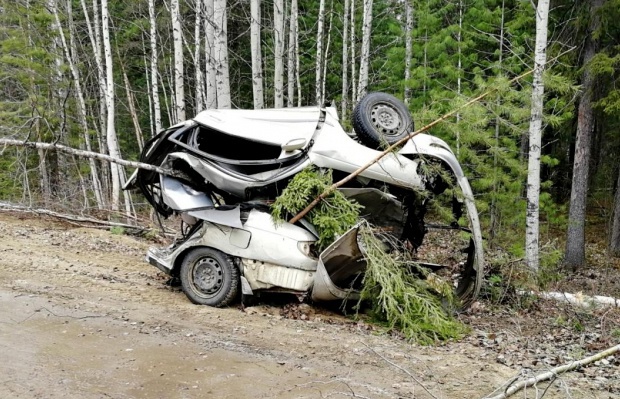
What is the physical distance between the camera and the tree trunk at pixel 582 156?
13352 mm

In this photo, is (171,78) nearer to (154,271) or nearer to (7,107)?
(7,107)

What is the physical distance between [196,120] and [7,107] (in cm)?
1476

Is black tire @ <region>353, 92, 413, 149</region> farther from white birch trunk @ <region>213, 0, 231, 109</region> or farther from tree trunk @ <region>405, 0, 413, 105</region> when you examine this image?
tree trunk @ <region>405, 0, 413, 105</region>

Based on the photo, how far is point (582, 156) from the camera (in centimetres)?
1394

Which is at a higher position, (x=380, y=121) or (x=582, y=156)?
(x=380, y=121)

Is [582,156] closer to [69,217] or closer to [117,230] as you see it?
[117,230]

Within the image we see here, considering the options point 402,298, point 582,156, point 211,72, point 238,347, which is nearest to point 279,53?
point 211,72

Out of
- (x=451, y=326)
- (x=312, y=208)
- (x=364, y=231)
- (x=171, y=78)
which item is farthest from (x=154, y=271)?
(x=171, y=78)

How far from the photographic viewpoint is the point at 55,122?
1638cm

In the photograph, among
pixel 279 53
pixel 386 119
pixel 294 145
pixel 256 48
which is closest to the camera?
pixel 294 145

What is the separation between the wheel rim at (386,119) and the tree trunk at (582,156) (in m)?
8.85

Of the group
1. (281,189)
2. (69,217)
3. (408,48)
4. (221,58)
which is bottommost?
(69,217)

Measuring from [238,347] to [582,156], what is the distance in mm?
12627

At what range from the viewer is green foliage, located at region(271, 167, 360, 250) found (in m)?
6.14
